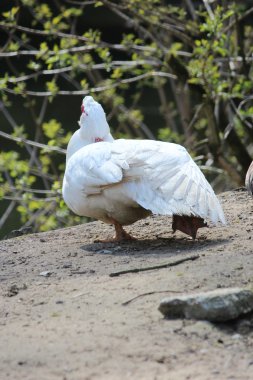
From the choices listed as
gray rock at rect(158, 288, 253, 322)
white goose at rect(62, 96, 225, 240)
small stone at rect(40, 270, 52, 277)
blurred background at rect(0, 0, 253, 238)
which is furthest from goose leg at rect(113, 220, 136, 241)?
blurred background at rect(0, 0, 253, 238)

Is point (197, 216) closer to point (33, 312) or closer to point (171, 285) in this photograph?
point (171, 285)

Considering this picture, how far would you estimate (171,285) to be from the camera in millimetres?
4066

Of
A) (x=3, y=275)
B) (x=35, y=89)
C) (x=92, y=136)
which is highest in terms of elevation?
(x=92, y=136)

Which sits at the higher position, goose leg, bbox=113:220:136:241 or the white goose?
the white goose

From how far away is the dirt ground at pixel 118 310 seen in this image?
3.30 metres

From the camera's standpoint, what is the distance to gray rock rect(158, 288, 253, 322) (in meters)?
3.54

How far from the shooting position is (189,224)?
16.8 ft

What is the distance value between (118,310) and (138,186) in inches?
53.3

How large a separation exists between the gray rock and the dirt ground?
46 mm

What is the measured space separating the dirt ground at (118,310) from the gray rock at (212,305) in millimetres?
46

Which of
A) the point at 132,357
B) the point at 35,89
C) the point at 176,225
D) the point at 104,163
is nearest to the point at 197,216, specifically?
the point at 176,225

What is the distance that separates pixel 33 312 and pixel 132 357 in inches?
34.5

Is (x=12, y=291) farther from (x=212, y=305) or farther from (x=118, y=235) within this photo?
(x=212, y=305)

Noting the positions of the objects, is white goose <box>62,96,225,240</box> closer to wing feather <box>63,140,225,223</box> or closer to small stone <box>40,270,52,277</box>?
wing feather <box>63,140,225,223</box>
